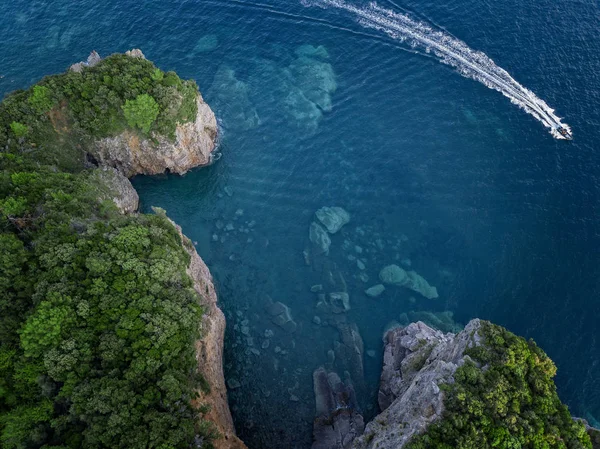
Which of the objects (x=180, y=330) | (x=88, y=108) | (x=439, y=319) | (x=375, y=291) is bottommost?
(x=439, y=319)

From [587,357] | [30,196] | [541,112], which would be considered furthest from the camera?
[541,112]

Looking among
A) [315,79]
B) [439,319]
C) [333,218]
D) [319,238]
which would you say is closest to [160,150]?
[319,238]

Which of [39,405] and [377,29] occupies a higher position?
[377,29]

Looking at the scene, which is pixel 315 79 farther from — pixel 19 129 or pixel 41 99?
pixel 19 129

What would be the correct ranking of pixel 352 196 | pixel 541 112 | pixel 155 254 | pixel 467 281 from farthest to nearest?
pixel 541 112, pixel 352 196, pixel 467 281, pixel 155 254

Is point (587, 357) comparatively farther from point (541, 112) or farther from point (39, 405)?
point (39, 405)

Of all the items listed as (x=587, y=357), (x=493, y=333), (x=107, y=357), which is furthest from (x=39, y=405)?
(x=587, y=357)

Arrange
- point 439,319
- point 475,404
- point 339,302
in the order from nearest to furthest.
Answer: point 475,404 < point 439,319 < point 339,302
